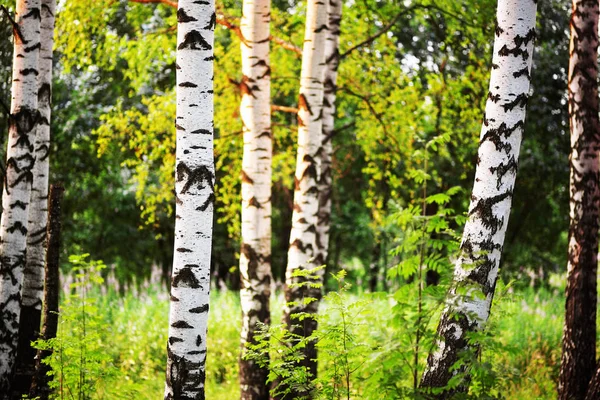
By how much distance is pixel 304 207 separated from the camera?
7.13 metres

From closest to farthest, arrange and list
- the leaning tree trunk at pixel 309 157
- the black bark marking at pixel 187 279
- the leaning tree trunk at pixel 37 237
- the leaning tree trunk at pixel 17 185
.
A: the black bark marking at pixel 187 279
the leaning tree trunk at pixel 17 185
the leaning tree trunk at pixel 37 237
the leaning tree trunk at pixel 309 157

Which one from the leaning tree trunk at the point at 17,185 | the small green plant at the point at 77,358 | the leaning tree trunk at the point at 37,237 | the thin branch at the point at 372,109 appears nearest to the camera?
the small green plant at the point at 77,358

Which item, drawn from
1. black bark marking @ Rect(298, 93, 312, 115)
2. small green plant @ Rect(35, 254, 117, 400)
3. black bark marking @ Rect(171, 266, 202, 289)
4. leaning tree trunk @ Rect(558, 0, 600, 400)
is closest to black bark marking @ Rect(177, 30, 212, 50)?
black bark marking @ Rect(171, 266, 202, 289)

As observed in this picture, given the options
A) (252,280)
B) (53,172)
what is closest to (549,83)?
(252,280)

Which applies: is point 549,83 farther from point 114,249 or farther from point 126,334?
point 114,249

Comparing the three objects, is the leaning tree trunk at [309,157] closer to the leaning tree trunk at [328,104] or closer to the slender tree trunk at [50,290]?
the leaning tree trunk at [328,104]

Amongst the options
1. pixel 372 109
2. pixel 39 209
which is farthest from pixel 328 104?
pixel 39 209

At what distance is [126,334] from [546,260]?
10.9 meters

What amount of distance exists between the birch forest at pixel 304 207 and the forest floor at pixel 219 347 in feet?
0.12

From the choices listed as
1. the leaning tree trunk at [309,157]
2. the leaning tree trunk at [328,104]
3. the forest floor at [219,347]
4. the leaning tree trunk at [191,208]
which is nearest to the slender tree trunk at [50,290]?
the forest floor at [219,347]

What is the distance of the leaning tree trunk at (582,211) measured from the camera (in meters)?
6.21

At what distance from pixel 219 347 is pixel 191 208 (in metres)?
6.26

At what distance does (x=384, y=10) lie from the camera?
9969mm

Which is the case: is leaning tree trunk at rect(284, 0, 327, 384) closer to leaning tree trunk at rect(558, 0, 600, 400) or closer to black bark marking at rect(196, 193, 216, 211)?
leaning tree trunk at rect(558, 0, 600, 400)
